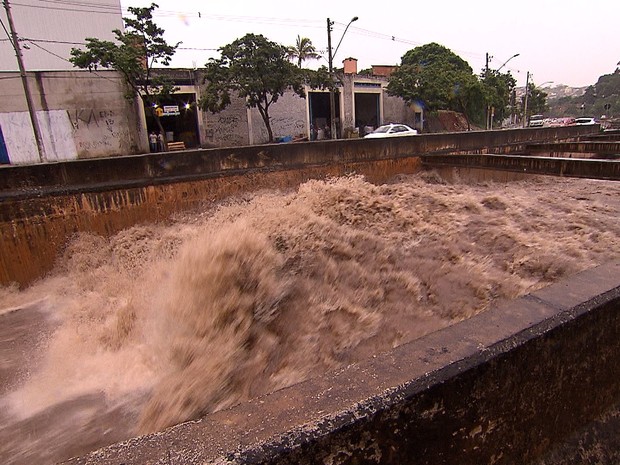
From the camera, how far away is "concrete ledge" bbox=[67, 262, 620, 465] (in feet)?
3.61

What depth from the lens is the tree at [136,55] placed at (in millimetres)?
18312

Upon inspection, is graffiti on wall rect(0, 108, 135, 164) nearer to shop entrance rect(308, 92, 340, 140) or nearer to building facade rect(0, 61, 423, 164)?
building facade rect(0, 61, 423, 164)

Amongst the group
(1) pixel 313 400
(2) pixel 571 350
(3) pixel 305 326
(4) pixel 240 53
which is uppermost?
(4) pixel 240 53

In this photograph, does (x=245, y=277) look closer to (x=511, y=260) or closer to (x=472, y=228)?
(x=511, y=260)

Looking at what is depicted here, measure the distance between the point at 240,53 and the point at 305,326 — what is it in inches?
826

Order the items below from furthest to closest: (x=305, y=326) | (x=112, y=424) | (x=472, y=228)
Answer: (x=472, y=228)
(x=305, y=326)
(x=112, y=424)

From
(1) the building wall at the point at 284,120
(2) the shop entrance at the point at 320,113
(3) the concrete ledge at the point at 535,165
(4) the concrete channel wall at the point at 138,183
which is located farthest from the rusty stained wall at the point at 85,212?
(2) the shop entrance at the point at 320,113

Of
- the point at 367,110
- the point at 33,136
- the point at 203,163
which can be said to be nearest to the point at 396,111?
the point at 367,110

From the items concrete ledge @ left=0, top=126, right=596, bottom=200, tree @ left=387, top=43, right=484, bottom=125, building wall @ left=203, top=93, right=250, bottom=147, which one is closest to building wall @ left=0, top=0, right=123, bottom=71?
building wall @ left=203, top=93, right=250, bottom=147

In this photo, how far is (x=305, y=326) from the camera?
3.42 meters

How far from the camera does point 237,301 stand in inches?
126

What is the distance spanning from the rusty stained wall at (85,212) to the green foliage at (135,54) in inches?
573

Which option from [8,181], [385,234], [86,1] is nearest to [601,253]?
[385,234]

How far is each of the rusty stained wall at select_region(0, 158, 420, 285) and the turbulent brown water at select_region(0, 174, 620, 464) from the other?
0.64 feet
